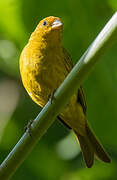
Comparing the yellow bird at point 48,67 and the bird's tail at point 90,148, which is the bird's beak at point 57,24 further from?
the bird's tail at point 90,148

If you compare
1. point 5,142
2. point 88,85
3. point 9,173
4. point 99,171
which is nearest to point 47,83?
point 88,85

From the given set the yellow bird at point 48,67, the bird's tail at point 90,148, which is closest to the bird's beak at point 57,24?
the yellow bird at point 48,67

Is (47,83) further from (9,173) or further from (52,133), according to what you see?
(9,173)

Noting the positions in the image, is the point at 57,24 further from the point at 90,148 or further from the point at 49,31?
the point at 90,148

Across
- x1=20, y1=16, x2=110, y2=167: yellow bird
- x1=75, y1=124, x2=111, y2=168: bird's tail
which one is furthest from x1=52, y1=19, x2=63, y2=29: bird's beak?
x1=75, y1=124, x2=111, y2=168: bird's tail

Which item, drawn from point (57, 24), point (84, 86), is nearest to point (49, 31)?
point (57, 24)

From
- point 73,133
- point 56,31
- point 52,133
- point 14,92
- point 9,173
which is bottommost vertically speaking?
point 73,133

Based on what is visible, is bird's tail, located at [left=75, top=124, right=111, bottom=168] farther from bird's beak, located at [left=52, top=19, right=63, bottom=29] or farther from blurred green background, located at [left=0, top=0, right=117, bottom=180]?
bird's beak, located at [left=52, top=19, right=63, bottom=29]
